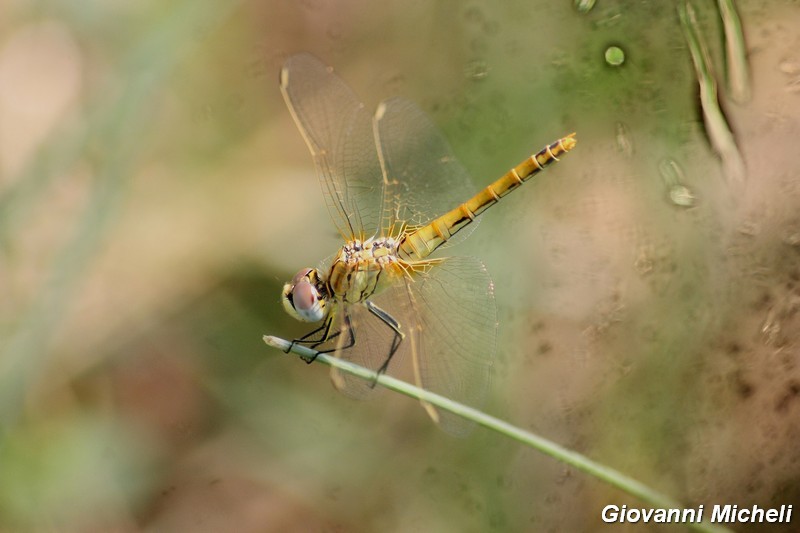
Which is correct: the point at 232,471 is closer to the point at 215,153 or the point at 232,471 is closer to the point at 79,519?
the point at 79,519

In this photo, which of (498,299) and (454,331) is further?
(498,299)

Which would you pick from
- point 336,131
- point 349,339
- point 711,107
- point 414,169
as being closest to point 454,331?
point 349,339

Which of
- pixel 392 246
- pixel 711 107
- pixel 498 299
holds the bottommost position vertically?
pixel 498 299

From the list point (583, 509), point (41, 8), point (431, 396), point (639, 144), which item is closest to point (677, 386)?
point (583, 509)

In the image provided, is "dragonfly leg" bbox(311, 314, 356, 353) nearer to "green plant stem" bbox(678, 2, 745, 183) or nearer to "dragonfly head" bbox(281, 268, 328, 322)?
"dragonfly head" bbox(281, 268, 328, 322)

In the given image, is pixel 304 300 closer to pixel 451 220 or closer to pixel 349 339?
pixel 349 339

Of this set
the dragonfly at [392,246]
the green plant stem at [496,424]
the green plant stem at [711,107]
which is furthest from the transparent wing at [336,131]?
the green plant stem at [711,107]

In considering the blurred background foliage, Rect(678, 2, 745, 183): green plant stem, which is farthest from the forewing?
Rect(678, 2, 745, 183): green plant stem
